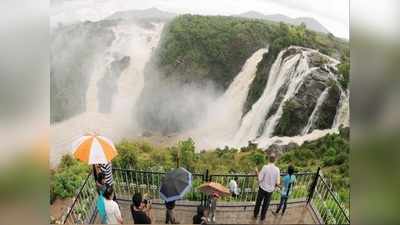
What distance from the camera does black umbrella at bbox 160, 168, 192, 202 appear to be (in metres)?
5.30

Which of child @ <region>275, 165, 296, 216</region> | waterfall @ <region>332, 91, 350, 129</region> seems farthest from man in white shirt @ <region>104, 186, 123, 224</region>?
waterfall @ <region>332, 91, 350, 129</region>

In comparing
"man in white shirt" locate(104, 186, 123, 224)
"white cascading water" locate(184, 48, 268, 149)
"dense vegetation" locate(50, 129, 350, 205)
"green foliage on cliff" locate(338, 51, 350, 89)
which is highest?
"green foliage on cliff" locate(338, 51, 350, 89)

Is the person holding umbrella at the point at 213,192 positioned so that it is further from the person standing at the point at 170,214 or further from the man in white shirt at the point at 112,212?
the man in white shirt at the point at 112,212

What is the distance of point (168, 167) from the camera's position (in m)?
5.33

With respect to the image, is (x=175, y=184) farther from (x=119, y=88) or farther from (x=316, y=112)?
(x=316, y=112)

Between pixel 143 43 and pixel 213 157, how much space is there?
3.91 feet

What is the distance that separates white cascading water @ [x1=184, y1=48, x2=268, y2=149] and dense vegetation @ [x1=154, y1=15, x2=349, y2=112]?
5 centimetres

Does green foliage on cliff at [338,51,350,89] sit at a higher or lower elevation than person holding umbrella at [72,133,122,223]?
higher

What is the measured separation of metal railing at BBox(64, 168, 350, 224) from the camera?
5.33m

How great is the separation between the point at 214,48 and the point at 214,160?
1.00 metres

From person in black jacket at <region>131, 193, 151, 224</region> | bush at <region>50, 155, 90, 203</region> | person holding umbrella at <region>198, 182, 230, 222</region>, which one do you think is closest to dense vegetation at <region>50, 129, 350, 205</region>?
bush at <region>50, 155, 90, 203</region>

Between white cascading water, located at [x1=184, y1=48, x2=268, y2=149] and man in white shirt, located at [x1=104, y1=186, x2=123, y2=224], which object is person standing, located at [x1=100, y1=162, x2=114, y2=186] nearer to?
man in white shirt, located at [x1=104, y1=186, x2=123, y2=224]

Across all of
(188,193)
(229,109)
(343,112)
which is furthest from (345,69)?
(188,193)

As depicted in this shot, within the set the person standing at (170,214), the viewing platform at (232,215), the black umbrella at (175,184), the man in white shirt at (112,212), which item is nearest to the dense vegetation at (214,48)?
the black umbrella at (175,184)
